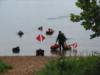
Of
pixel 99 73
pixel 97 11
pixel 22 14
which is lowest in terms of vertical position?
pixel 99 73

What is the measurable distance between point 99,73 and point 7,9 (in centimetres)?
2700

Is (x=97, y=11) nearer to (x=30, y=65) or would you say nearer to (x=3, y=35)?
(x=30, y=65)

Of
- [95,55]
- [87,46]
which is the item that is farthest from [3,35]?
[95,55]

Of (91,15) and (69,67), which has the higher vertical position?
(91,15)

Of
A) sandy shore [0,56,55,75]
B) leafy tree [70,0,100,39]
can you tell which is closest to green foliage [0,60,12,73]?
sandy shore [0,56,55,75]

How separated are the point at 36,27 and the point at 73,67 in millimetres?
19692

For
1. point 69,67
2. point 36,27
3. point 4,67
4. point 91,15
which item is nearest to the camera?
point 91,15

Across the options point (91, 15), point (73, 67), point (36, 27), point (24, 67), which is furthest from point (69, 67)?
point (36, 27)

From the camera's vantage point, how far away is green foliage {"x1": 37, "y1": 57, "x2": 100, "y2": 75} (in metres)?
11.7

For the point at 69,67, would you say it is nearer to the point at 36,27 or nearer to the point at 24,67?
the point at 24,67

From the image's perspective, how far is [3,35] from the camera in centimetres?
3145

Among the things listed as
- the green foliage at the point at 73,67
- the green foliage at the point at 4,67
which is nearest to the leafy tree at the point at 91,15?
the green foliage at the point at 73,67

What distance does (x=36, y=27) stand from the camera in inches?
1262

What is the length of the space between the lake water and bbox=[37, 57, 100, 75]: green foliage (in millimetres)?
9788
